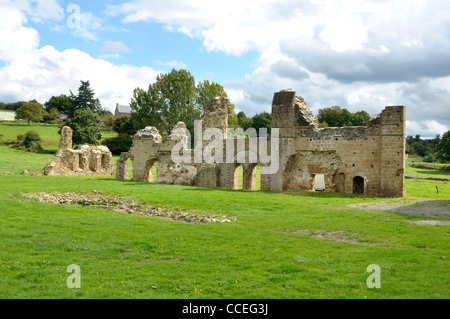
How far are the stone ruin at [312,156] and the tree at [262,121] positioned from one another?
4895 cm

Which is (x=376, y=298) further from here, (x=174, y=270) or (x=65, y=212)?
(x=65, y=212)

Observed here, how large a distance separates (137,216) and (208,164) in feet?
48.0

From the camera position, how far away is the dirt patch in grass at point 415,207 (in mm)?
17562

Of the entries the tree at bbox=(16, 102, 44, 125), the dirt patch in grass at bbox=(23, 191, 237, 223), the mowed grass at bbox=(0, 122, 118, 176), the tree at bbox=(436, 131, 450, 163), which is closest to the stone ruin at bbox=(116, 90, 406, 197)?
the dirt patch in grass at bbox=(23, 191, 237, 223)

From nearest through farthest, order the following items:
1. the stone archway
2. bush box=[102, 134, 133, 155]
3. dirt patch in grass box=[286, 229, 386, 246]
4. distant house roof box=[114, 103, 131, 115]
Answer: dirt patch in grass box=[286, 229, 386, 246] < the stone archway < bush box=[102, 134, 133, 155] < distant house roof box=[114, 103, 131, 115]

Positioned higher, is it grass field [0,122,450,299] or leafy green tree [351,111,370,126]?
leafy green tree [351,111,370,126]

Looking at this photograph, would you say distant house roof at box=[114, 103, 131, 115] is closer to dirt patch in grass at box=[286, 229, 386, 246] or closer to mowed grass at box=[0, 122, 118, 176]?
mowed grass at box=[0, 122, 118, 176]

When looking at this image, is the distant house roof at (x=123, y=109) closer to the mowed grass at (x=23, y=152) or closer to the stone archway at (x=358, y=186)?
the mowed grass at (x=23, y=152)

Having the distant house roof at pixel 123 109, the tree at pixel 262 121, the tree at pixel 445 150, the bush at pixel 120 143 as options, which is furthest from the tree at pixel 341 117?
the distant house roof at pixel 123 109

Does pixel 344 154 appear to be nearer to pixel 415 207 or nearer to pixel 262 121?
pixel 415 207

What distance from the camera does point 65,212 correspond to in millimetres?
17281
